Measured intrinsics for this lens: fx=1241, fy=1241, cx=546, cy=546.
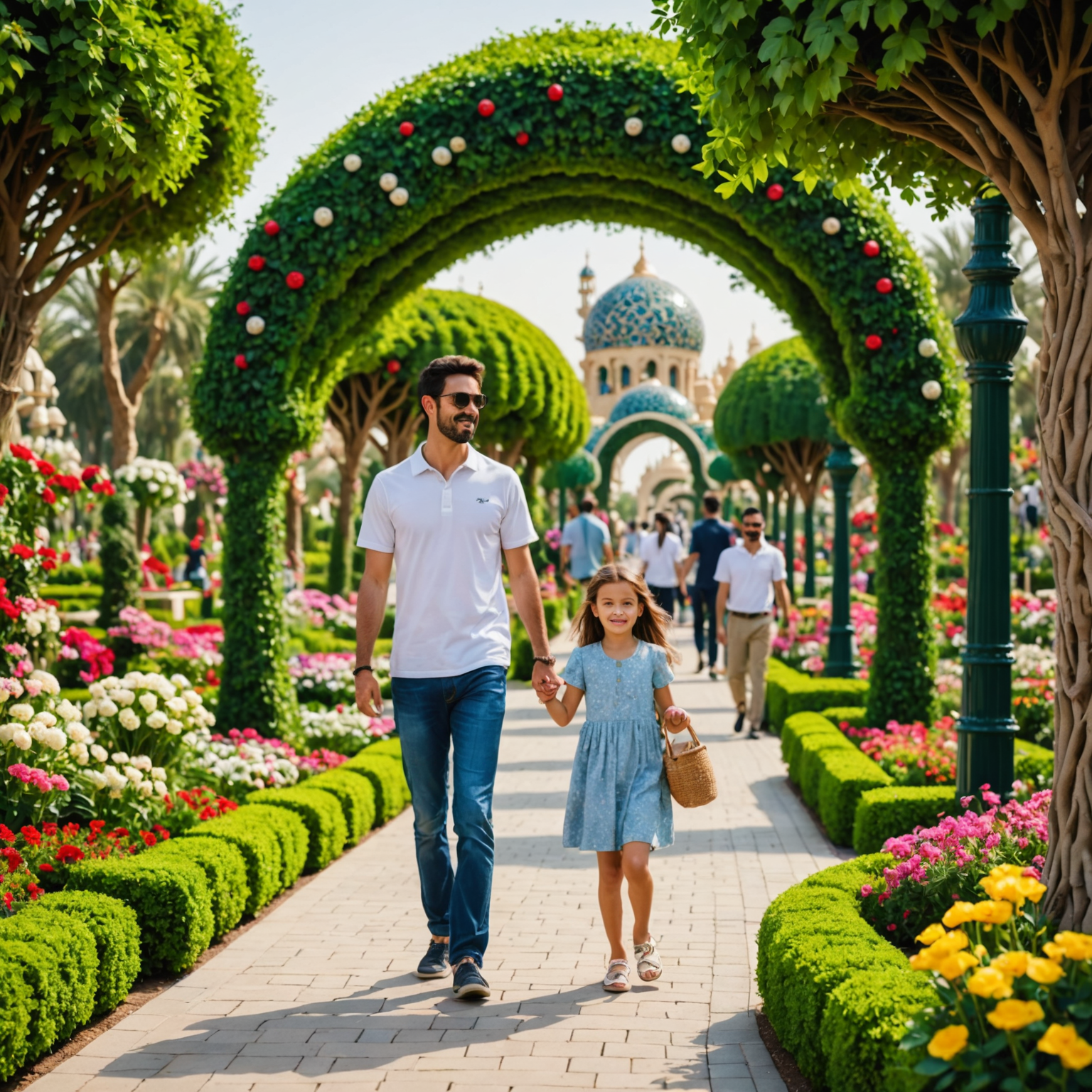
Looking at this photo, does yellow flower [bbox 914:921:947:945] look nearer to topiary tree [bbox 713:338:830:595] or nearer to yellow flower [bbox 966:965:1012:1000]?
yellow flower [bbox 966:965:1012:1000]

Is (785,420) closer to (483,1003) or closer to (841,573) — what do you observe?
(841,573)

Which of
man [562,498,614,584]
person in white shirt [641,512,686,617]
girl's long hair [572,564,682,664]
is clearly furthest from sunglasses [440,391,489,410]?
man [562,498,614,584]

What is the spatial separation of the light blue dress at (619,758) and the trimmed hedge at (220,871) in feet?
4.53

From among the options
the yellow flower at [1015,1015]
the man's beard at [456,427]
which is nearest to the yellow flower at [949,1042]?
the yellow flower at [1015,1015]

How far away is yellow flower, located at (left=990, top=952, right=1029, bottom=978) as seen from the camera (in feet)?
8.14

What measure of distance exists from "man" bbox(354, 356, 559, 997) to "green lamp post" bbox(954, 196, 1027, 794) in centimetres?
208

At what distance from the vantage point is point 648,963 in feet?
13.6

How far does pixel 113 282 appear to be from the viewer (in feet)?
79.9

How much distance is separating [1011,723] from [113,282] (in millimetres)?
22612

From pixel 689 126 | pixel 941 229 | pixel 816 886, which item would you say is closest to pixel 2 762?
pixel 816 886

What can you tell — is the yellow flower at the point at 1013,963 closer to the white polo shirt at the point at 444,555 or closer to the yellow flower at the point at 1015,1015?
the yellow flower at the point at 1015,1015

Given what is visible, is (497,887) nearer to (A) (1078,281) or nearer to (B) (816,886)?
(B) (816,886)

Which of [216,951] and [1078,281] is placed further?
[216,951]

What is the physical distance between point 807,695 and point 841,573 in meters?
2.36
